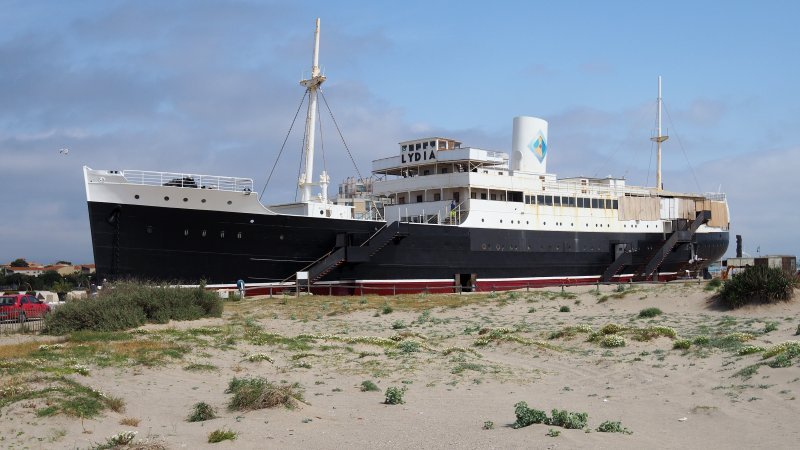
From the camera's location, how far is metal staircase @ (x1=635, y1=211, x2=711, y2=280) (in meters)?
51.3

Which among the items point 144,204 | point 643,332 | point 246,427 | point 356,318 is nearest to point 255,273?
point 144,204

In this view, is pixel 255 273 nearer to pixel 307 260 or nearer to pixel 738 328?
pixel 307 260

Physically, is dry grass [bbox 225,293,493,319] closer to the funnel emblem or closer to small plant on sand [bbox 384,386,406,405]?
small plant on sand [bbox 384,386,406,405]

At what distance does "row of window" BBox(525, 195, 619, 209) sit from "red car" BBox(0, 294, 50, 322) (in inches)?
1125

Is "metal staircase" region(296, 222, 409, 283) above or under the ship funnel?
under

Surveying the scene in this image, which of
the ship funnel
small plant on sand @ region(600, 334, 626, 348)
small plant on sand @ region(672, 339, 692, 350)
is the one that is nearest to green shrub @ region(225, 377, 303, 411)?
small plant on sand @ region(600, 334, 626, 348)

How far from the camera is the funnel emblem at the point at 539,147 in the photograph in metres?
49.1

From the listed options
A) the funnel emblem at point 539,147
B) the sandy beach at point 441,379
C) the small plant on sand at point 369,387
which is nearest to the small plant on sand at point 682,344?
the sandy beach at point 441,379

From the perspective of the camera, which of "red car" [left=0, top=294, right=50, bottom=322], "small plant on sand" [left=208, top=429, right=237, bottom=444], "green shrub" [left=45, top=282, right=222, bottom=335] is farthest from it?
"red car" [left=0, top=294, right=50, bottom=322]

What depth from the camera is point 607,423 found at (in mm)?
11086

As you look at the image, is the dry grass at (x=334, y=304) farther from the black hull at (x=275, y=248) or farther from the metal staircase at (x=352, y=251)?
the black hull at (x=275, y=248)

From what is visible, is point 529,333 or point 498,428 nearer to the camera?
point 498,428

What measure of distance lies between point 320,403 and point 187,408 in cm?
242

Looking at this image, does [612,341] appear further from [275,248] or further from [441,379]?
[275,248]
